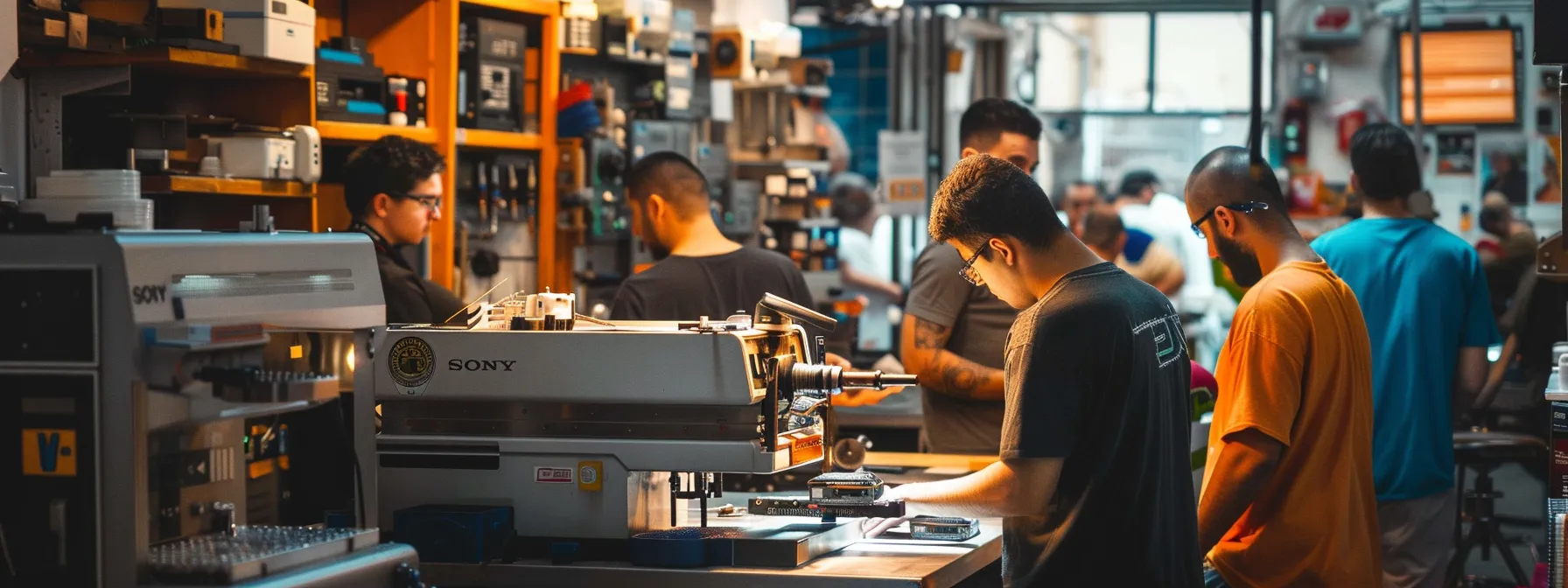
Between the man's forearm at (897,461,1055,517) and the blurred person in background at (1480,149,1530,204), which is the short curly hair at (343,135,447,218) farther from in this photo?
the blurred person in background at (1480,149,1530,204)

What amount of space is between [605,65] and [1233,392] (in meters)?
4.39

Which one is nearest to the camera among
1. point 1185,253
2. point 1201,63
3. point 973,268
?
point 973,268

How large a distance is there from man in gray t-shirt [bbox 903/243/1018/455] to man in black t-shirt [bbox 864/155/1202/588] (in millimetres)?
1416

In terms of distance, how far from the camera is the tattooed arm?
170 inches

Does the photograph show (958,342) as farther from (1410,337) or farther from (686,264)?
(1410,337)

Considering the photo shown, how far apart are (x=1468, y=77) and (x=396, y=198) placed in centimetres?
907

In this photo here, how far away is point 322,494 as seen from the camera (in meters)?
2.88

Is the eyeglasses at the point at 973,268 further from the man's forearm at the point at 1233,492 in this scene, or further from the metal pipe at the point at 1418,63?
the metal pipe at the point at 1418,63

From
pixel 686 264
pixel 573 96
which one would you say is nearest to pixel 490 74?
pixel 573 96

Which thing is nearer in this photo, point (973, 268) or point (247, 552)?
point (247, 552)

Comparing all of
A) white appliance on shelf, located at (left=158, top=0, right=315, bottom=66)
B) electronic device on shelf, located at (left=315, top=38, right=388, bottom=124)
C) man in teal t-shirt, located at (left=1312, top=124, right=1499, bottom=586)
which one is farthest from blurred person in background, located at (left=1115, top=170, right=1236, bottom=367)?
white appliance on shelf, located at (left=158, top=0, right=315, bottom=66)

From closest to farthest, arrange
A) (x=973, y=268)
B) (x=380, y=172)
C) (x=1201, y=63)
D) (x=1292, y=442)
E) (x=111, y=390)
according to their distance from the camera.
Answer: (x=111, y=390) < (x=973, y=268) < (x=1292, y=442) < (x=380, y=172) < (x=1201, y=63)

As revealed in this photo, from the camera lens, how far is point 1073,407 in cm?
273

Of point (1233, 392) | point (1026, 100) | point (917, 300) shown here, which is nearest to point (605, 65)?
point (917, 300)
